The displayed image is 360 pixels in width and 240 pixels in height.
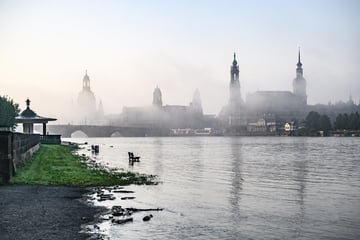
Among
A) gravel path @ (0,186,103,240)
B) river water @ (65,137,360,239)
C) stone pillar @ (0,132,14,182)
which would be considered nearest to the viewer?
gravel path @ (0,186,103,240)

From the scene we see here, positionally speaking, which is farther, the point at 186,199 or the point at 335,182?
the point at 335,182

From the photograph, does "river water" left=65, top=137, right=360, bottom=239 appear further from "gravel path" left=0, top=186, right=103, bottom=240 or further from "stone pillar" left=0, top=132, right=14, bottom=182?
"stone pillar" left=0, top=132, right=14, bottom=182

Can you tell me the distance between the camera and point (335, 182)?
55.4 m

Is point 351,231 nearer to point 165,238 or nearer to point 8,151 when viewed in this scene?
point 165,238

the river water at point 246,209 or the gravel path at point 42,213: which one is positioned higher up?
the gravel path at point 42,213

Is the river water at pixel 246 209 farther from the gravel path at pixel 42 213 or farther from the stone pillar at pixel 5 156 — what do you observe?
the stone pillar at pixel 5 156

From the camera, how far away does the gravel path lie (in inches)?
957

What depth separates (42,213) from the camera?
1158 inches

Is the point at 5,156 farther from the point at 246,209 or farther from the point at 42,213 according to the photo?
the point at 246,209

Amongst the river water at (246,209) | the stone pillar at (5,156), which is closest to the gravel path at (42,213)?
the river water at (246,209)

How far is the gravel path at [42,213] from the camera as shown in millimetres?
24297


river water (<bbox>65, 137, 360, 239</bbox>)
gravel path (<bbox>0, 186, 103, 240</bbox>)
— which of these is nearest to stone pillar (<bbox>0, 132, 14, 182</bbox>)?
gravel path (<bbox>0, 186, 103, 240</bbox>)

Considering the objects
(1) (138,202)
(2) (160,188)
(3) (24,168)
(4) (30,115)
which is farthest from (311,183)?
(4) (30,115)

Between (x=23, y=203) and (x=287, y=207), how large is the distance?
1836 cm
